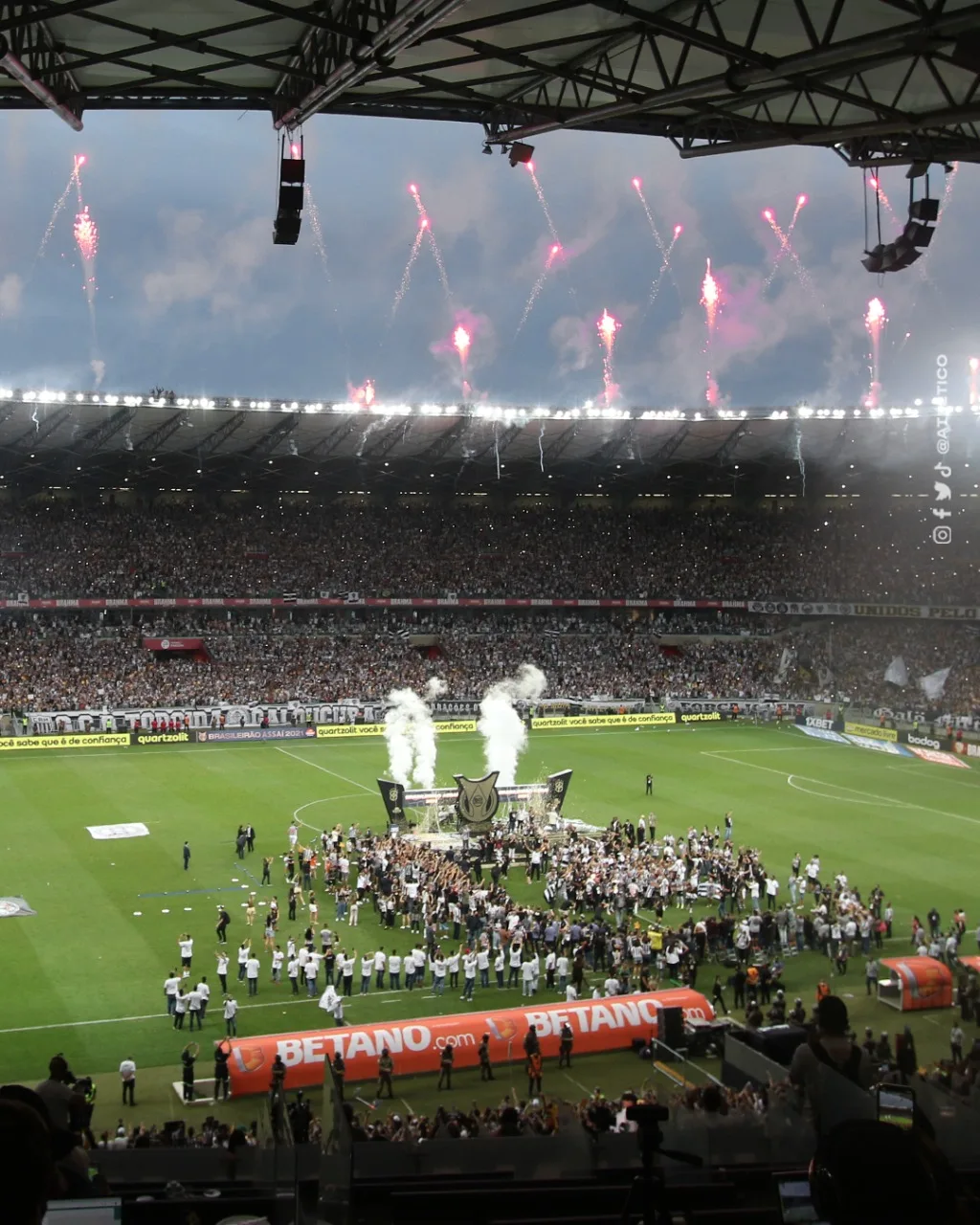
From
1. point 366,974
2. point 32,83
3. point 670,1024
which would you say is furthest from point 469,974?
point 32,83

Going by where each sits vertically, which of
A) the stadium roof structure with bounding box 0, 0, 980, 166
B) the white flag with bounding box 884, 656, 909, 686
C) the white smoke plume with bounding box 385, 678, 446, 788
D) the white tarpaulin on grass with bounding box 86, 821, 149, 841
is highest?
the stadium roof structure with bounding box 0, 0, 980, 166

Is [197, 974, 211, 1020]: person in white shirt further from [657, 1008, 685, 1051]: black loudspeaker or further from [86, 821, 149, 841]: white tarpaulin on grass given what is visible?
[86, 821, 149, 841]: white tarpaulin on grass

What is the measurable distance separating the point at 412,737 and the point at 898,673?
3339 cm

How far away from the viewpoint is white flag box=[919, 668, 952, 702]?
72.3 meters

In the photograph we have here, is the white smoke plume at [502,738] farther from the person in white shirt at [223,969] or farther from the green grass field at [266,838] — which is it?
the person in white shirt at [223,969]

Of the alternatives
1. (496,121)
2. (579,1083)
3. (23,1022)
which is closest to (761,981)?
(579,1083)

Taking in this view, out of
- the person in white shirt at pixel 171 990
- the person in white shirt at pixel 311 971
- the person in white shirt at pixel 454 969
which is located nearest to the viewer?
the person in white shirt at pixel 171 990

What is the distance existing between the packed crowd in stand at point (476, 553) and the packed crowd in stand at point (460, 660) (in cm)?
253

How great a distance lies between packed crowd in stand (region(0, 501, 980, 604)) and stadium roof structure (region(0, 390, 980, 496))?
110 inches

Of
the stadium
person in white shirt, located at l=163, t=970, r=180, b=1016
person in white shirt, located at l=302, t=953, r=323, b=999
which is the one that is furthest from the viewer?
person in white shirt, located at l=302, t=953, r=323, b=999

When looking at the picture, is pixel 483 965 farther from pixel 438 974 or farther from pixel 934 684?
pixel 934 684

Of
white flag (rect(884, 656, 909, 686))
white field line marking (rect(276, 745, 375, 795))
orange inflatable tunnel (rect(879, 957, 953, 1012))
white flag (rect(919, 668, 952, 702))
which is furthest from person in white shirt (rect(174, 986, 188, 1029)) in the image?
white flag (rect(884, 656, 909, 686))

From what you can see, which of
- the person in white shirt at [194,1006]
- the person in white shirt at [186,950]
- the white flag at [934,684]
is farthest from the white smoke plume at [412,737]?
the white flag at [934,684]

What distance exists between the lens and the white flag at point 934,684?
72312mm
